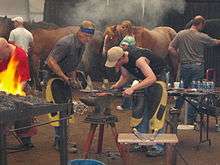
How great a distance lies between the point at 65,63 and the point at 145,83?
1.53 metres

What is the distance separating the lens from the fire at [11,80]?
621cm

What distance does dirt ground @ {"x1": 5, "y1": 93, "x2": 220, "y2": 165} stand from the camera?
692 centimetres

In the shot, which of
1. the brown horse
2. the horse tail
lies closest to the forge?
the brown horse

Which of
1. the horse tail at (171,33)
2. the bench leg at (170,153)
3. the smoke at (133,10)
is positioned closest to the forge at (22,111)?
the bench leg at (170,153)

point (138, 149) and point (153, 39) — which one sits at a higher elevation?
point (153, 39)

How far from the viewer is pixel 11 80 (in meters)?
6.48

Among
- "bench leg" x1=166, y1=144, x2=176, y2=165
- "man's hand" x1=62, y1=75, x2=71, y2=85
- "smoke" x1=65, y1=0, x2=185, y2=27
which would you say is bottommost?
"bench leg" x1=166, y1=144, x2=176, y2=165

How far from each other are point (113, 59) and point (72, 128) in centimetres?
299

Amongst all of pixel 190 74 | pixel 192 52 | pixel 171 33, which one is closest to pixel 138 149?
pixel 190 74

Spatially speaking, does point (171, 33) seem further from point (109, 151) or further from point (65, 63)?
point (109, 151)

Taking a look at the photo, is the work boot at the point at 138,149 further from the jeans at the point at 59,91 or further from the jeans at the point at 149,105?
the jeans at the point at 59,91

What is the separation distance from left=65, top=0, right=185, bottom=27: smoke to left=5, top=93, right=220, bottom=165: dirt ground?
20.2 ft

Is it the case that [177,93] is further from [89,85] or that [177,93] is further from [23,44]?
[23,44]

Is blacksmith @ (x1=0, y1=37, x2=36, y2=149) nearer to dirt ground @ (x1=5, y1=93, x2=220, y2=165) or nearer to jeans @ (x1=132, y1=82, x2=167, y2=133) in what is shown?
dirt ground @ (x1=5, y1=93, x2=220, y2=165)
